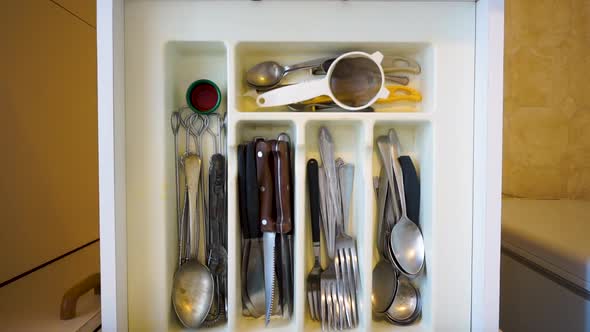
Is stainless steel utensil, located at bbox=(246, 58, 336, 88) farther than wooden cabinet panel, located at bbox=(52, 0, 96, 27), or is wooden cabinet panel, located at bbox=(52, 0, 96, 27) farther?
wooden cabinet panel, located at bbox=(52, 0, 96, 27)

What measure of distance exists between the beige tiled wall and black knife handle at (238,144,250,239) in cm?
89

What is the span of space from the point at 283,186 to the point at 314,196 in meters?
0.07

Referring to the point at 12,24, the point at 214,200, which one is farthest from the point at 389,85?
the point at 12,24

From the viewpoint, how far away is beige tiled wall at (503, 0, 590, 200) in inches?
40.5

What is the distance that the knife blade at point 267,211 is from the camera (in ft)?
1.96

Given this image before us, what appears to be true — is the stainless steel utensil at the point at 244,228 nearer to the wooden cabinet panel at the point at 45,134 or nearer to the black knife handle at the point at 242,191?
the black knife handle at the point at 242,191

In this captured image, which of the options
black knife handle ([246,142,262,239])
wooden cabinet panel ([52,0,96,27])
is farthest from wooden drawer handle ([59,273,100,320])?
wooden cabinet panel ([52,0,96,27])

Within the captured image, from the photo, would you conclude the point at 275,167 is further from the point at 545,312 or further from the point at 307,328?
the point at 545,312

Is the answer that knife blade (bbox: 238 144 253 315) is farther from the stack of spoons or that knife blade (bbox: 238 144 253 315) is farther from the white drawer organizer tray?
the stack of spoons

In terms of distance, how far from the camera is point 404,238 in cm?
61

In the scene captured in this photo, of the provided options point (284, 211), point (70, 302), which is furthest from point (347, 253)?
point (70, 302)

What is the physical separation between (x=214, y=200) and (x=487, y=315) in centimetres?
52

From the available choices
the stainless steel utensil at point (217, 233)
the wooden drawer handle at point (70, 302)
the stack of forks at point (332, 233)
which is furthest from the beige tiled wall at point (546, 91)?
the wooden drawer handle at point (70, 302)

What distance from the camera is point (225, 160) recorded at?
0.63 m
